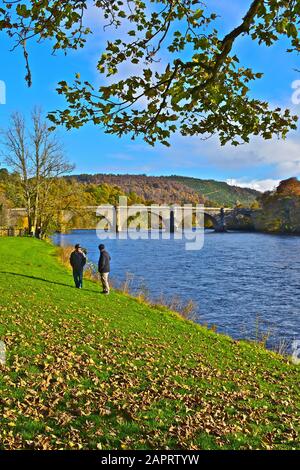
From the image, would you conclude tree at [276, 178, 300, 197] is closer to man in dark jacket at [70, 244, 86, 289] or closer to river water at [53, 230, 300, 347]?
river water at [53, 230, 300, 347]

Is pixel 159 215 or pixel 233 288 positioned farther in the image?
pixel 159 215

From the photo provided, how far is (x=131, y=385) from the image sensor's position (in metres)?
8.47

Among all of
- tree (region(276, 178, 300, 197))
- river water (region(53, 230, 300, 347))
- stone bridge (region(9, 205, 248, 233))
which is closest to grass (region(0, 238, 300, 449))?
river water (region(53, 230, 300, 347))

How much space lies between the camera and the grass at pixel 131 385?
6.49 meters

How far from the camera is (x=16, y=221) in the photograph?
67.0 meters

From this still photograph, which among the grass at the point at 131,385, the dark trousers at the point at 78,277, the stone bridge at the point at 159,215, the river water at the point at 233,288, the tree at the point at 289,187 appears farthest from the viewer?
the tree at the point at 289,187

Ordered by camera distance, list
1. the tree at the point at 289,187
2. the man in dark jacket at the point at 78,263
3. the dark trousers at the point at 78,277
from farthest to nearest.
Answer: the tree at the point at 289,187 → the dark trousers at the point at 78,277 → the man in dark jacket at the point at 78,263

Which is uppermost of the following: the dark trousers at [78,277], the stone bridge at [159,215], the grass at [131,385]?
the stone bridge at [159,215]

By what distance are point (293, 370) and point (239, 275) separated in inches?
892

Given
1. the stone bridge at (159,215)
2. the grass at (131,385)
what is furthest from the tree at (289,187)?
the grass at (131,385)

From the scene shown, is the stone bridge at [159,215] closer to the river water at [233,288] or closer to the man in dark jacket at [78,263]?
the river water at [233,288]

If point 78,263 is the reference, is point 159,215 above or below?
above

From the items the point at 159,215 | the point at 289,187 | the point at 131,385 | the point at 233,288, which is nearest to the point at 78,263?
the point at 131,385

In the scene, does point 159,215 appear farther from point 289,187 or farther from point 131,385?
point 131,385
